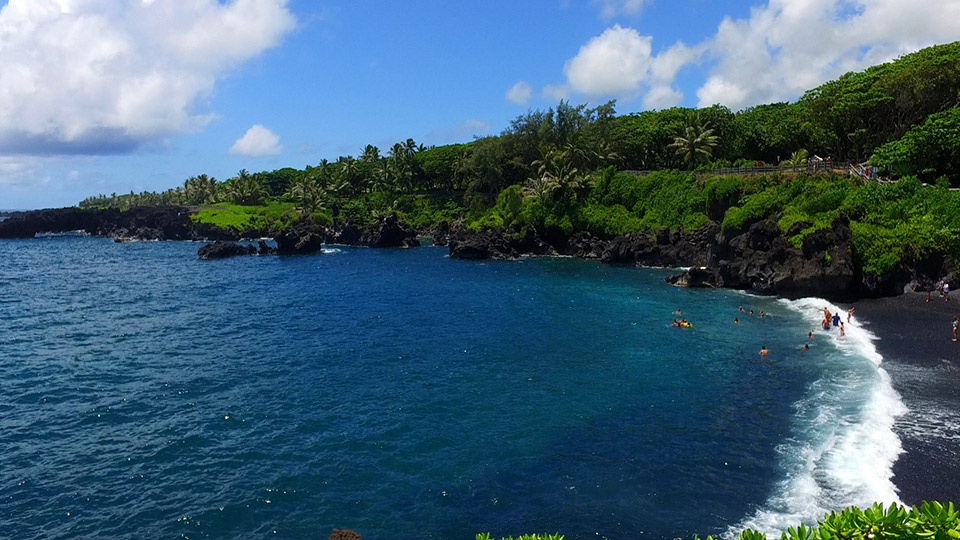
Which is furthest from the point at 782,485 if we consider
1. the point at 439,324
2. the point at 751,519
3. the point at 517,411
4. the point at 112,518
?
the point at 439,324

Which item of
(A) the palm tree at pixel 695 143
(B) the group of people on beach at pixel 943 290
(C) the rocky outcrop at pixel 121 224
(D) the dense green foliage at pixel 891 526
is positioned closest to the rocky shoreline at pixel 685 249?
(C) the rocky outcrop at pixel 121 224

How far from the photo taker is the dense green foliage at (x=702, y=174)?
59.5m

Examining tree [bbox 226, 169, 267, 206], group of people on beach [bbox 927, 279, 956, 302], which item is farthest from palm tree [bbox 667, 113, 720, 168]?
tree [bbox 226, 169, 267, 206]

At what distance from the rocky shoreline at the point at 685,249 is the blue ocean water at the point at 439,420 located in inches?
164

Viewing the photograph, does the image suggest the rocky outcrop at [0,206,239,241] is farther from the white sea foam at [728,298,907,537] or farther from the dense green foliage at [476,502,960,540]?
the dense green foliage at [476,502,960,540]

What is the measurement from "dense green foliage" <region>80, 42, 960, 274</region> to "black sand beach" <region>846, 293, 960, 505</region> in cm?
700

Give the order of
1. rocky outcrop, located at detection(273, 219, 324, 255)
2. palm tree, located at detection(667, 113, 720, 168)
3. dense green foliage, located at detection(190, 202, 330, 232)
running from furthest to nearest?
1. dense green foliage, located at detection(190, 202, 330, 232)
2. rocky outcrop, located at detection(273, 219, 324, 255)
3. palm tree, located at detection(667, 113, 720, 168)

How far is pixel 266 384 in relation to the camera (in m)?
36.4

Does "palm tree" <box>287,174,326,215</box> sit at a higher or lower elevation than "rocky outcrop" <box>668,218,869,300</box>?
higher

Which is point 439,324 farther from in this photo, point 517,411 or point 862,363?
point 862,363

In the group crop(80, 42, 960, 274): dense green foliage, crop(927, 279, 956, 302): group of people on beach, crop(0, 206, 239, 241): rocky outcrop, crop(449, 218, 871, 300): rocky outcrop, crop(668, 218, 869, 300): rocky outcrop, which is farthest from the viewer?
crop(0, 206, 239, 241): rocky outcrop

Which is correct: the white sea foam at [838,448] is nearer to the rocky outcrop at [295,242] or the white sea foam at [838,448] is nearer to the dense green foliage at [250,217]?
the rocky outcrop at [295,242]

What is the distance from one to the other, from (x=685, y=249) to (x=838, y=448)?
5774 centimetres

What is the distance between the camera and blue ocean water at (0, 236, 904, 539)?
22109 millimetres
